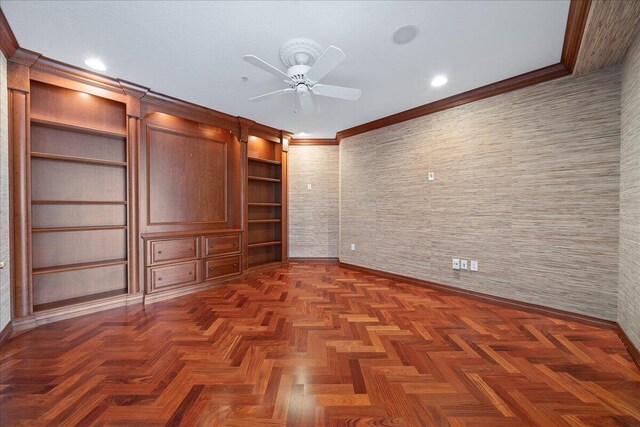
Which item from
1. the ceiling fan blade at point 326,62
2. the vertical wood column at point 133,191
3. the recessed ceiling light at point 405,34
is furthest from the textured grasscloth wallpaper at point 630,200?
the vertical wood column at point 133,191

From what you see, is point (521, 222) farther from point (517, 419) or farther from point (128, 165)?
point (128, 165)

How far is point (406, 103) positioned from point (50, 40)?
12.3 ft

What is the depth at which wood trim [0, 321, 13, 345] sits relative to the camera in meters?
2.14

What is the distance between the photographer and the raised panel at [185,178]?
11.3 feet

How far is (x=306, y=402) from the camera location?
1499 mm

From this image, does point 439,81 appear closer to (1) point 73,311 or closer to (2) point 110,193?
(2) point 110,193

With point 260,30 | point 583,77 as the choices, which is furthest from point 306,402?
point 583,77

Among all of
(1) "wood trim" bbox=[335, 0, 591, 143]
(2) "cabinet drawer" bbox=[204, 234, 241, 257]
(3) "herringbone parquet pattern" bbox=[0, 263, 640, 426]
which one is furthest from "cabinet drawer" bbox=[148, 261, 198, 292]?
(1) "wood trim" bbox=[335, 0, 591, 143]

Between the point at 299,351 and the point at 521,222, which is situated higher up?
the point at 521,222

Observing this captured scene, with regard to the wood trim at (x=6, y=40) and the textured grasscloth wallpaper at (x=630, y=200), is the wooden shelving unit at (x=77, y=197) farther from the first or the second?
the textured grasscloth wallpaper at (x=630, y=200)

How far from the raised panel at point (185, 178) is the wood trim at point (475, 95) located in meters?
2.55

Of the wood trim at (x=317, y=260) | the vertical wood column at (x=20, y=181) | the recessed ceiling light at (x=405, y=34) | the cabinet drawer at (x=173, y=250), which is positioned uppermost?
the recessed ceiling light at (x=405, y=34)

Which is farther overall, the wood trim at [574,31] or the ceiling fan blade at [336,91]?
the ceiling fan blade at [336,91]

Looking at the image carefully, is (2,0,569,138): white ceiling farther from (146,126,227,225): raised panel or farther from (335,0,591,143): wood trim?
(146,126,227,225): raised panel
